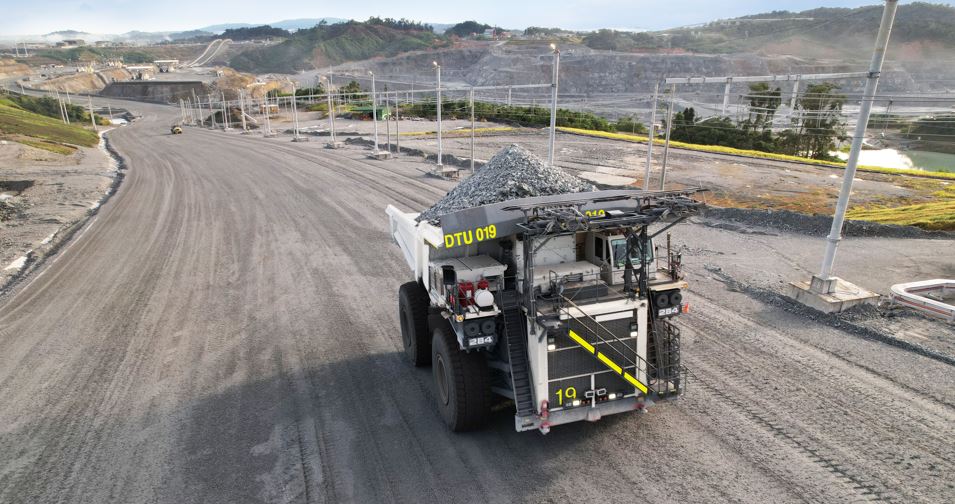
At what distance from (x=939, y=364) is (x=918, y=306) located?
6.95 feet

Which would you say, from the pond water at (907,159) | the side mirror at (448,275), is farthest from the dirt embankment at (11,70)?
the side mirror at (448,275)

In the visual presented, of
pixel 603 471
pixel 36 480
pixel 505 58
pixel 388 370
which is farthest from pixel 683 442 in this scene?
pixel 505 58

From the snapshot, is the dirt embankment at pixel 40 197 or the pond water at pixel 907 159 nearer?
the dirt embankment at pixel 40 197

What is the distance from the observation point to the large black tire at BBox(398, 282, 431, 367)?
9.19 metres

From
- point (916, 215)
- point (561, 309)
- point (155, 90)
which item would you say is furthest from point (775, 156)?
point (155, 90)

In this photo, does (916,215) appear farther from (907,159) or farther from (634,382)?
(907,159)

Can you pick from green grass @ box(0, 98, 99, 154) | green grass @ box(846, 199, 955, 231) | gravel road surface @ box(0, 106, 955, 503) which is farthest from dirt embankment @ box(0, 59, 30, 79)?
green grass @ box(846, 199, 955, 231)

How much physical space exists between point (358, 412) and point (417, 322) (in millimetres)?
1718

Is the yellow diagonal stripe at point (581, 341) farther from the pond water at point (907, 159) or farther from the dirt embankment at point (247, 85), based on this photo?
the dirt embankment at point (247, 85)

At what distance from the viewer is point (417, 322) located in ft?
30.1

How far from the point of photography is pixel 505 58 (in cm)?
12044

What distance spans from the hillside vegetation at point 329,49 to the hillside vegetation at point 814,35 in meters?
60.8

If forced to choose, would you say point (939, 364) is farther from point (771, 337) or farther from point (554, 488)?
point (554, 488)

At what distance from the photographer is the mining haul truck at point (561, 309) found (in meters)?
6.57
